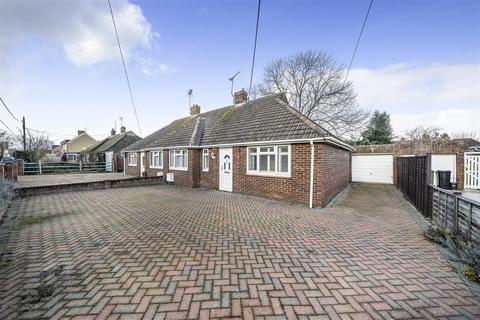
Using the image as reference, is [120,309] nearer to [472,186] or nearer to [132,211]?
[132,211]

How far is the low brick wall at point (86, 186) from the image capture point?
9.62 m

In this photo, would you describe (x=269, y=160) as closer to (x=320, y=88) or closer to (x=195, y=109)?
(x=195, y=109)

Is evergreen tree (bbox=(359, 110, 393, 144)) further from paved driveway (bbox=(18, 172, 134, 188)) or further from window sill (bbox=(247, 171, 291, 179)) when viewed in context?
paved driveway (bbox=(18, 172, 134, 188))

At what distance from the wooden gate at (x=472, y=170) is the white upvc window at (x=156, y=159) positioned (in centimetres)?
1971

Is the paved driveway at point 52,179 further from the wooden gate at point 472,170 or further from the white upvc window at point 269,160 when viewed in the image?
the wooden gate at point 472,170

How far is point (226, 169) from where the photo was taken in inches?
436

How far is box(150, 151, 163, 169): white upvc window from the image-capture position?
15.7 meters

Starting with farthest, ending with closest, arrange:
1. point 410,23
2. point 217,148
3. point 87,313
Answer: point 217,148
point 410,23
point 87,313

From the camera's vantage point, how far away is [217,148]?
1160 cm

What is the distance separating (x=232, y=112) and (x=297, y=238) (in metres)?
10.4

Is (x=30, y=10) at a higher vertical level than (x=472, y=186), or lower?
higher

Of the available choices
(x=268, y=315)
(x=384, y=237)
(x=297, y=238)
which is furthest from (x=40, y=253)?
(x=384, y=237)

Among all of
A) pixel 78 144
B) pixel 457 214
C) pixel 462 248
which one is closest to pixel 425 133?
pixel 457 214

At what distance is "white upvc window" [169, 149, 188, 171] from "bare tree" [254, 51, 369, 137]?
1377 centimetres
